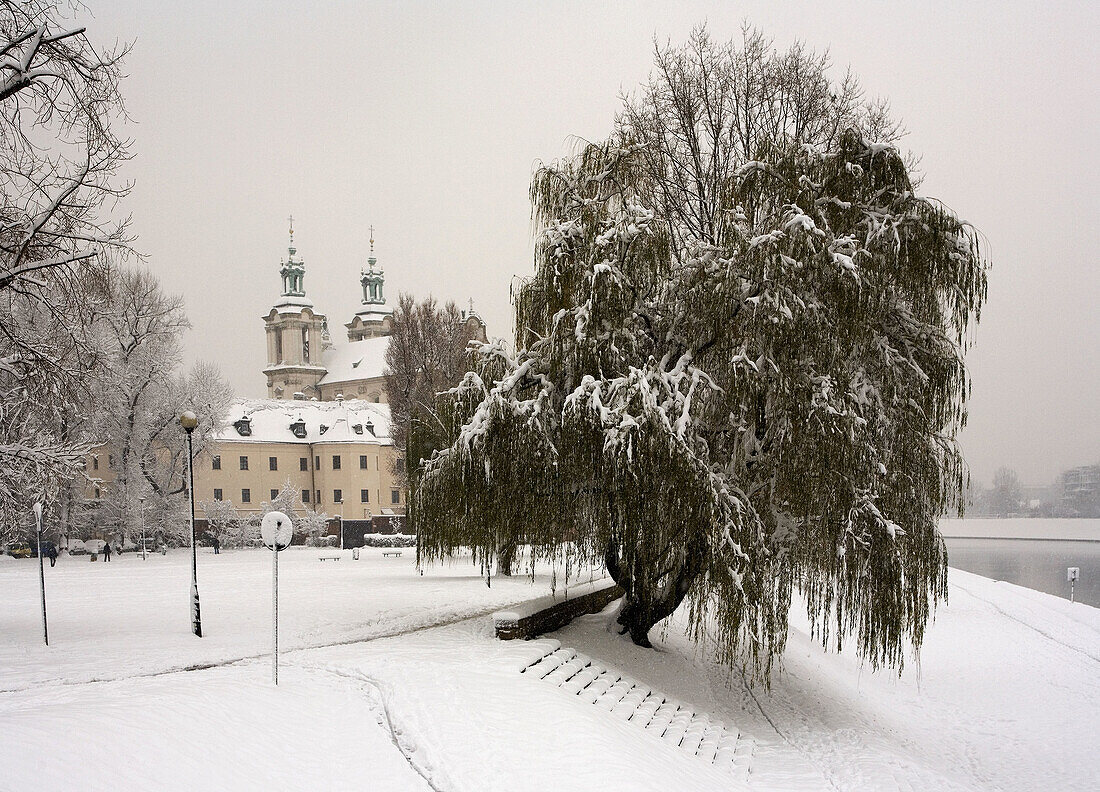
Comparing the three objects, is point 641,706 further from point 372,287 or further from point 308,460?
point 372,287

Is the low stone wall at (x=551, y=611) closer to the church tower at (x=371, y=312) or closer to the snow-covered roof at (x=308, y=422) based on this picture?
the snow-covered roof at (x=308, y=422)

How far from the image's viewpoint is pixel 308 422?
232 ft

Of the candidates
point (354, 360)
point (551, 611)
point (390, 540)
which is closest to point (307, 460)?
point (390, 540)

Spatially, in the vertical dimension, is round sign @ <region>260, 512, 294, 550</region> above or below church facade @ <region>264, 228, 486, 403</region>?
below

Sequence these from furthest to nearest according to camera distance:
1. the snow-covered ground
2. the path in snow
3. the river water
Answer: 1. the river water
2. the path in snow
3. the snow-covered ground

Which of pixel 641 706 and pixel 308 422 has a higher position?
pixel 308 422

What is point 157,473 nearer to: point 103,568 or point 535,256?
point 103,568

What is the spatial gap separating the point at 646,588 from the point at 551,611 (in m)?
1.69

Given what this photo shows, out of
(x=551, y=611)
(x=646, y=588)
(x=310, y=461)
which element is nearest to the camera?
(x=646, y=588)

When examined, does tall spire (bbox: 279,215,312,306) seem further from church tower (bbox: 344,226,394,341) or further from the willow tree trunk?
the willow tree trunk

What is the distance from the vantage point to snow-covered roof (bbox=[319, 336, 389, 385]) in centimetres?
10319

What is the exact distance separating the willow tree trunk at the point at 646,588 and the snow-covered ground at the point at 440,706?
0.47 meters

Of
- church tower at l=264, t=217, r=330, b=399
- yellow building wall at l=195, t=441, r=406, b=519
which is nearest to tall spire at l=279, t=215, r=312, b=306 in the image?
church tower at l=264, t=217, r=330, b=399

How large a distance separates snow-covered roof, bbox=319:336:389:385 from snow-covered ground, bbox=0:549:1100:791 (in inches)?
3127
